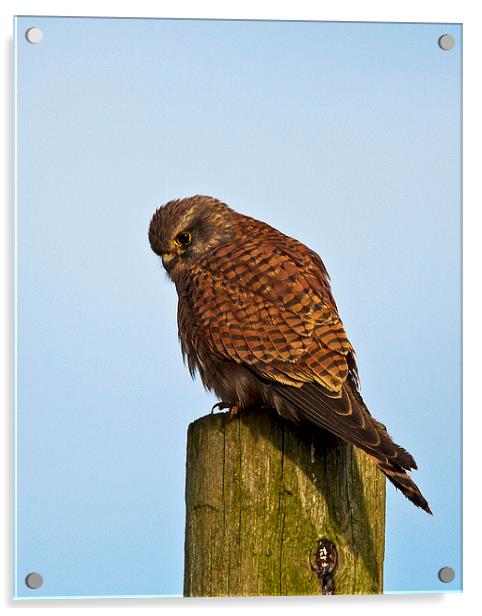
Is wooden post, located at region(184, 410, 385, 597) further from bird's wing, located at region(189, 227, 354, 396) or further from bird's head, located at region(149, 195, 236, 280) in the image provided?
bird's head, located at region(149, 195, 236, 280)

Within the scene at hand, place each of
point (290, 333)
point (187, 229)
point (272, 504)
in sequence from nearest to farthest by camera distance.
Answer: point (272, 504) → point (290, 333) → point (187, 229)

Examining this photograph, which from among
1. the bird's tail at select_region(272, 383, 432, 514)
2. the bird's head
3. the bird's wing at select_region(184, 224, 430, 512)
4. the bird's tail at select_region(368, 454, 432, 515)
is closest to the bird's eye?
the bird's head

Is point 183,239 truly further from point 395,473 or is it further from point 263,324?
point 395,473

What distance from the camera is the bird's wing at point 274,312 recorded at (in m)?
2.69

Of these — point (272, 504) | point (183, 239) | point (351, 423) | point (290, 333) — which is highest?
point (183, 239)

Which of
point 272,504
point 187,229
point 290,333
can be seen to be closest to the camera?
point 272,504

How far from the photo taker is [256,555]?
8.15 ft

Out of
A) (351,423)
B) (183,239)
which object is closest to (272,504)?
(351,423)

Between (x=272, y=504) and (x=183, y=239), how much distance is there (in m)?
1.11

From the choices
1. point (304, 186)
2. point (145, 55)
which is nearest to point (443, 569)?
point (304, 186)

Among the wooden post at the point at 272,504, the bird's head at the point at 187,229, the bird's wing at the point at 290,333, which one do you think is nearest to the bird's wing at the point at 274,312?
the bird's wing at the point at 290,333

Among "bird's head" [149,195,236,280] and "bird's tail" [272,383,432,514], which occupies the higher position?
"bird's head" [149,195,236,280]

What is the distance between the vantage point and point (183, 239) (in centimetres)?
319

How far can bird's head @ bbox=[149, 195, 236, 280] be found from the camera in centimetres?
→ 311
